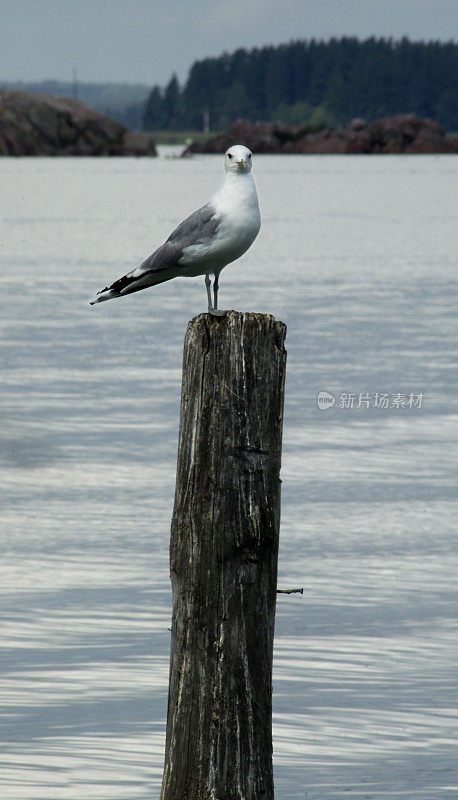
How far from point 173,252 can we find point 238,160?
1.72 feet

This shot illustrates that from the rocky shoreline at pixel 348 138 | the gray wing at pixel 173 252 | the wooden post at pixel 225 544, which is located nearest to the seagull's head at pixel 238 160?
the gray wing at pixel 173 252

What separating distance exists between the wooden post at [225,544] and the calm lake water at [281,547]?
1.20 metres

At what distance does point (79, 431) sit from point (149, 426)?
0.67 metres

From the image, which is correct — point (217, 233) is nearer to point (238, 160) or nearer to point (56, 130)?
point (238, 160)

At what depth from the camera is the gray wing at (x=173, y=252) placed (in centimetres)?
603

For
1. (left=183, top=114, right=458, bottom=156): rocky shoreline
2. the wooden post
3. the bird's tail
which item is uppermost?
(left=183, top=114, right=458, bottom=156): rocky shoreline

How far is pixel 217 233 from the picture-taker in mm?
5992

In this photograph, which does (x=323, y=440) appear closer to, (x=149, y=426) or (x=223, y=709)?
(x=149, y=426)

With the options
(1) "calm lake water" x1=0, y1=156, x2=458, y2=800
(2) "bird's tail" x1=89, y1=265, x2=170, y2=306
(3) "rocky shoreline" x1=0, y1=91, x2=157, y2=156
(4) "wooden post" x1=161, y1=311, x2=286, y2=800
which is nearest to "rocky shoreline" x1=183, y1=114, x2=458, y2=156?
(3) "rocky shoreline" x1=0, y1=91, x2=157, y2=156

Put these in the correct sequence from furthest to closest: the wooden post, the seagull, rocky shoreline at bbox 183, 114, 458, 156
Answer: rocky shoreline at bbox 183, 114, 458, 156, the seagull, the wooden post

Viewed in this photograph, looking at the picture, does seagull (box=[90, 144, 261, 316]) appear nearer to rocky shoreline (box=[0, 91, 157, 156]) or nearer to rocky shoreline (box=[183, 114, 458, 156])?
rocky shoreline (box=[0, 91, 157, 156])

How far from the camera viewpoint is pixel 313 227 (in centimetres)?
4522

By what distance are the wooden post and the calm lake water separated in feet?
3.93

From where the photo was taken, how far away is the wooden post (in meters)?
4.68
